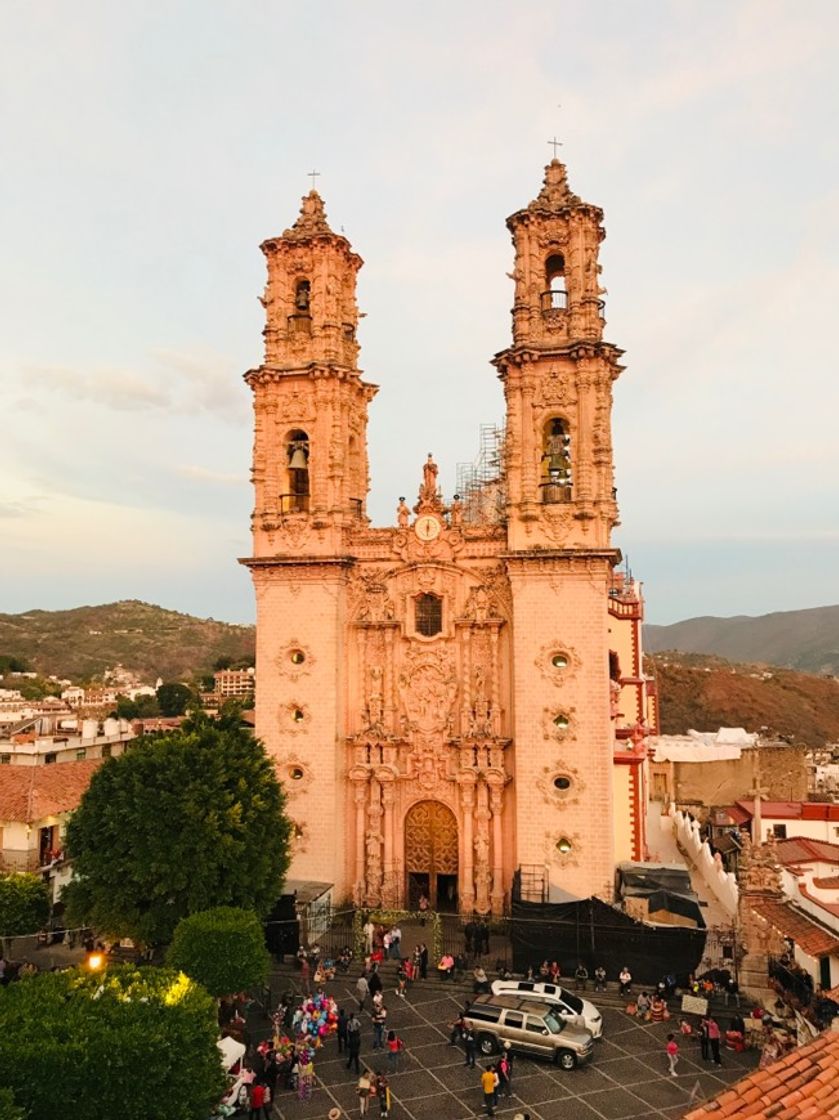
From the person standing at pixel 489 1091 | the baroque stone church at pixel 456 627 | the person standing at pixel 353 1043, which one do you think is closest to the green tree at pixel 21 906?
the baroque stone church at pixel 456 627

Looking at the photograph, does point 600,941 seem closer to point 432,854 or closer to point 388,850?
point 432,854

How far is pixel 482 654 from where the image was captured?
112ft

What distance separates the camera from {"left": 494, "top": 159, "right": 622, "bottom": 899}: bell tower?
31.9 metres

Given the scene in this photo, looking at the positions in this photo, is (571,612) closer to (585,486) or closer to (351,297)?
(585,486)

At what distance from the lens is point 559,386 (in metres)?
34.6

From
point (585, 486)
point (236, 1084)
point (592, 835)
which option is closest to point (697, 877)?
point (592, 835)

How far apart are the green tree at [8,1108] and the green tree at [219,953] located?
30.7ft

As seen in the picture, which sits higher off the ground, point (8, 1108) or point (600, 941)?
point (8, 1108)

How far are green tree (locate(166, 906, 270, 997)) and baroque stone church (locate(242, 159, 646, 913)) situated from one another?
32.4ft

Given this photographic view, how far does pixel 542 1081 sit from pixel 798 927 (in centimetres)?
853

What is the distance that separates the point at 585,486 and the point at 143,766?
18850mm

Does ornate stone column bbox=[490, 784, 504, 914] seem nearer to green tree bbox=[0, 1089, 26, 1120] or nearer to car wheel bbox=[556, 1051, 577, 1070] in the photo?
car wheel bbox=[556, 1051, 577, 1070]

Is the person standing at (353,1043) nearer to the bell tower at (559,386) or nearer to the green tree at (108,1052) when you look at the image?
the green tree at (108,1052)

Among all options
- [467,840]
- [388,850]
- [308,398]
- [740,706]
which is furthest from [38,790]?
[740,706]
